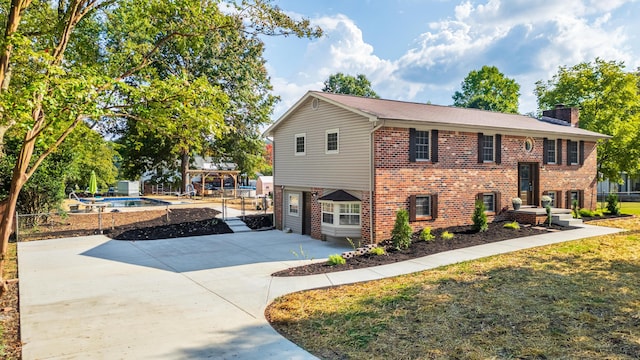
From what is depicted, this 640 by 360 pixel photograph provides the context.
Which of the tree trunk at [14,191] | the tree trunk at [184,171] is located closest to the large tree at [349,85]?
the tree trunk at [184,171]

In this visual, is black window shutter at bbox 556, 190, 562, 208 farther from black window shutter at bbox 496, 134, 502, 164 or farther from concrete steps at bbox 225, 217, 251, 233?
concrete steps at bbox 225, 217, 251, 233

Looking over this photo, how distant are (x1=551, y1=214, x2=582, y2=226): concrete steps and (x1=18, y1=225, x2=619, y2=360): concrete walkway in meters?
0.94

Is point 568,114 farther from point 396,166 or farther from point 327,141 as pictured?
point 327,141

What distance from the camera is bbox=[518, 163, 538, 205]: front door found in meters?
17.5

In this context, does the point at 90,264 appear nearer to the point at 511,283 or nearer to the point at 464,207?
the point at 511,283

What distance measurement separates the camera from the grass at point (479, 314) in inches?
217

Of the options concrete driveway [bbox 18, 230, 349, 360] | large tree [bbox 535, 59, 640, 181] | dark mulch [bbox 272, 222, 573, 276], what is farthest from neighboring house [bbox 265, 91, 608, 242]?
large tree [bbox 535, 59, 640, 181]

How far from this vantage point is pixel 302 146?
16469mm

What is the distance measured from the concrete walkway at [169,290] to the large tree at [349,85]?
138 ft

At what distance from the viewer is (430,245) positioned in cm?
1270

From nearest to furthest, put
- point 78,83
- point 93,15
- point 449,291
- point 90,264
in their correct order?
point 78,83, point 449,291, point 93,15, point 90,264

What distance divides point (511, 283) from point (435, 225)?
5.86 metres

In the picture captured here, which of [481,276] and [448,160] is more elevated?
[448,160]

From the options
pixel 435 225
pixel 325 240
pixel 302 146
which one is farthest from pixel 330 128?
pixel 435 225
